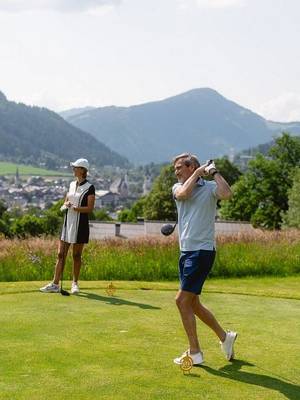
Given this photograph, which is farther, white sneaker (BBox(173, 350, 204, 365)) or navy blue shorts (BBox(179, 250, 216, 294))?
navy blue shorts (BBox(179, 250, 216, 294))

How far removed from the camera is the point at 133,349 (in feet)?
23.7

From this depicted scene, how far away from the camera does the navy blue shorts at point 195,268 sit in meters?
6.86

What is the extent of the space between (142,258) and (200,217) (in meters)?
10.5

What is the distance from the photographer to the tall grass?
16.0m

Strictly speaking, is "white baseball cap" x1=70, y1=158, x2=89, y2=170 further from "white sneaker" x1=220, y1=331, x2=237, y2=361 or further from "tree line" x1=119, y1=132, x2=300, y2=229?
"tree line" x1=119, y1=132, x2=300, y2=229

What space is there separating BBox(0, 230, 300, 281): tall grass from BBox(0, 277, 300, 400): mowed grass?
462 cm

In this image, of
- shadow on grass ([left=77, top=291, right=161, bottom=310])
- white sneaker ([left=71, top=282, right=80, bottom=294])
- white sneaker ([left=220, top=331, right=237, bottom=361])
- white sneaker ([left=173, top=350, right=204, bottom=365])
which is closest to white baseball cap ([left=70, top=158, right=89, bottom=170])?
white sneaker ([left=71, top=282, right=80, bottom=294])

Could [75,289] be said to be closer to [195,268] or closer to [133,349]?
[133,349]

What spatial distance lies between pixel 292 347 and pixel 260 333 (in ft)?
2.71

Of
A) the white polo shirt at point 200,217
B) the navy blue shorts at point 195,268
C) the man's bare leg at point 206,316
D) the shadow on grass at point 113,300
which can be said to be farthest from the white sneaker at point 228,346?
the shadow on grass at point 113,300

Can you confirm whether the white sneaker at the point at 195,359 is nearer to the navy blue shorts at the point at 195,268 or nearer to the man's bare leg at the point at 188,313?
the man's bare leg at the point at 188,313

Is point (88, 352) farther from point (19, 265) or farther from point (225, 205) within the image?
point (225, 205)

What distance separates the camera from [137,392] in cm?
571

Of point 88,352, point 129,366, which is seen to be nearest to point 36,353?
point 88,352
